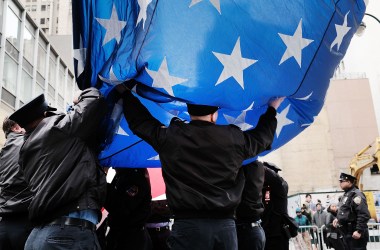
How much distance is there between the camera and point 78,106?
2.90 metres

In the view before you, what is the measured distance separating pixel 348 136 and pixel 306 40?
60321 millimetres

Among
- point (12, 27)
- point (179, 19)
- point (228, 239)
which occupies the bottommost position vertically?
point (228, 239)

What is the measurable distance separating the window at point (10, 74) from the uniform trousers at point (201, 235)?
21964mm

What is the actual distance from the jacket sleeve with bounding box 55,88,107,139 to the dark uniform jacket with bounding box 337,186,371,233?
248 inches

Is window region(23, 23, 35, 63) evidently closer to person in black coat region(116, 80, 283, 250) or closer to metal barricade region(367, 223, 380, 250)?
metal barricade region(367, 223, 380, 250)

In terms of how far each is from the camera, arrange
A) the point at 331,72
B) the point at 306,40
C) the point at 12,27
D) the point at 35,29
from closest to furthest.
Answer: the point at 306,40 → the point at 331,72 → the point at 12,27 → the point at 35,29

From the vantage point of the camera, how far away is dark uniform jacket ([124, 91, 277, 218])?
9.16ft

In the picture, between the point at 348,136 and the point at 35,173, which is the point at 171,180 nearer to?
the point at 35,173

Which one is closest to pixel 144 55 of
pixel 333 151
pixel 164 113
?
pixel 164 113

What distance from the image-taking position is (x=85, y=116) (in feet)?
9.41

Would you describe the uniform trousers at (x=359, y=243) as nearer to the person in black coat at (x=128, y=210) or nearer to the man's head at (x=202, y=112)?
the person in black coat at (x=128, y=210)

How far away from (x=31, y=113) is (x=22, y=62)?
941 inches

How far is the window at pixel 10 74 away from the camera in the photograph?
22.4 m

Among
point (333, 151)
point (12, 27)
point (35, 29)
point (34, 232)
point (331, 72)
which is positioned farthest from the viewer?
point (333, 151)
